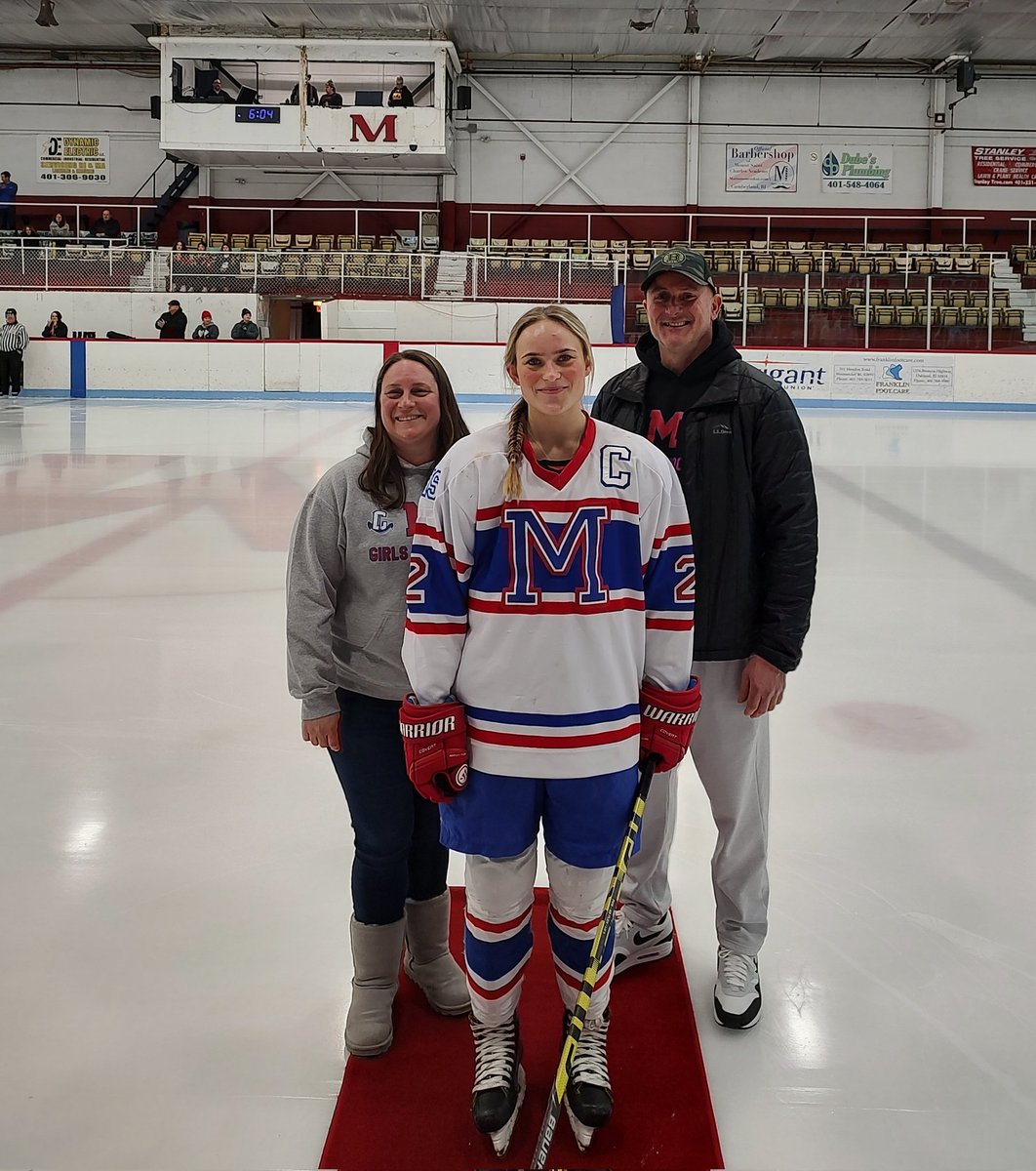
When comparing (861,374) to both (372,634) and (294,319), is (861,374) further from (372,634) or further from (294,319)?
(372,634)

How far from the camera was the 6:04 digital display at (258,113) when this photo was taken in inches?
1038

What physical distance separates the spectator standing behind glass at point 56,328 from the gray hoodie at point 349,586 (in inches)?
934

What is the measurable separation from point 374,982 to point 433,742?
682 millimetres

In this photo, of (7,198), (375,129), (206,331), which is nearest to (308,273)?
(206,331)

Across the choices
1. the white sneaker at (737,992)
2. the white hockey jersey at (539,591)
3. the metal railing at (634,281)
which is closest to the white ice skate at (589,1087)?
the white sneaker at (737,992)

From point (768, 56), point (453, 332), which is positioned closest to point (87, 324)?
point (453, 332)

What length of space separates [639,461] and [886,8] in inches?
1006

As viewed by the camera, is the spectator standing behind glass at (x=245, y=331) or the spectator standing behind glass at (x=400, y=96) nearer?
the spectator standing behind glass at (x=245, y=331)

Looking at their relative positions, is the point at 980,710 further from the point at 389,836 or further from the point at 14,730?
the point at 14,730

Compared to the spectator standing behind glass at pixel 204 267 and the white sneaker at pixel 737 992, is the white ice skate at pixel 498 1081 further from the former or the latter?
the spectator standing behind glass at pixel 204 267

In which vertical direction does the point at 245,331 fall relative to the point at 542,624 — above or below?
above

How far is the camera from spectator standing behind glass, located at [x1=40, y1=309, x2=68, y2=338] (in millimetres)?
23542

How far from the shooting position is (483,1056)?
207 centimetres

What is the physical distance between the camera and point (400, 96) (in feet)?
85.0
